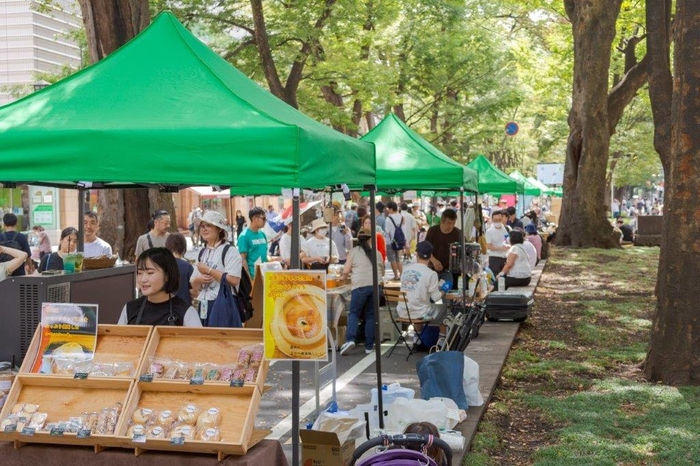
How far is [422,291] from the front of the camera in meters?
11.5

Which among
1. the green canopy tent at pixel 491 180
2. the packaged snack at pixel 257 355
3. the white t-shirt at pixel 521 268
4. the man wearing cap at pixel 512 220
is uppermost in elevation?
the green canopy tent at pixel 491 180

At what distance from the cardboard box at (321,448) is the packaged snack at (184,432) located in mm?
872

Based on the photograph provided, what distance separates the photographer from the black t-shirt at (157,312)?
602 cm

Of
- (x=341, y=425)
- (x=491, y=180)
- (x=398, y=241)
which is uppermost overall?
(x=491, y=180)

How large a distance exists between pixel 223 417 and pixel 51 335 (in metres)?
1.20

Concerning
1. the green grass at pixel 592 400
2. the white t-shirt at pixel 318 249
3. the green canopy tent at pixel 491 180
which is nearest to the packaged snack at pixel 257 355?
the green grass at pixel 592 400

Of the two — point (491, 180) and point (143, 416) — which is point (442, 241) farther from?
point (491, 180)

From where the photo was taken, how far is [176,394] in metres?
5.59

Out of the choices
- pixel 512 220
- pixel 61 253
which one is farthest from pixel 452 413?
pixel 512 220

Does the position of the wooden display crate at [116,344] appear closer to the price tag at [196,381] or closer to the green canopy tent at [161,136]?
the price tag at [196,381]

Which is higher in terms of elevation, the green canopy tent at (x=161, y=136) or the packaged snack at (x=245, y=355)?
the green canopy tent at (x=161, y=136)

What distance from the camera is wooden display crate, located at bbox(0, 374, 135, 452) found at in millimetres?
5570

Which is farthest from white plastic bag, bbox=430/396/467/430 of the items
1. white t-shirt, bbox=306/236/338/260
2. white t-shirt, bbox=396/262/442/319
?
white t-shirt, bbox=306/236/338/260

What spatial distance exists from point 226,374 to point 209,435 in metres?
0.41
